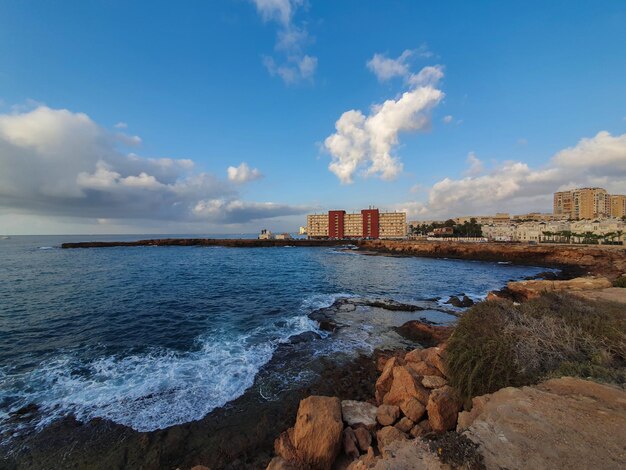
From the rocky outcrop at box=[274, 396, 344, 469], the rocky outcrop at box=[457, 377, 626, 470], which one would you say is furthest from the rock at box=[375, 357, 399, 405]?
the rocky outcrop at box=[457, 377, 626, 470]

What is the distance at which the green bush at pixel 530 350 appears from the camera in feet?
17.9

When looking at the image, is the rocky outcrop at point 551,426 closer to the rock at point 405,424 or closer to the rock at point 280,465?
the rock at point 405,424

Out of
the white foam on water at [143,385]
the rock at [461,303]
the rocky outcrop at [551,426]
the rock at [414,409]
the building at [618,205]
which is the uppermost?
the building at [618,205]

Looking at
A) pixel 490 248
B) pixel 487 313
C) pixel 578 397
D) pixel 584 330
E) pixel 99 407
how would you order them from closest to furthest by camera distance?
pixel 578 397
pixel 584 330
pixel 99 407
pixel 487 313
pixel 490 248

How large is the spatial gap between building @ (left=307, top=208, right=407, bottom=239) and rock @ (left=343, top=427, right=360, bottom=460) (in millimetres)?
115933

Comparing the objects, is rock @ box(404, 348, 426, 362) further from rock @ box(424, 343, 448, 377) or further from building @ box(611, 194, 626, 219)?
building @ box(611, 194, 626, 219)

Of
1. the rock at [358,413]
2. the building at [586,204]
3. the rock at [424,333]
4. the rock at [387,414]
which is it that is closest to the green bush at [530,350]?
the rock at [387,414]

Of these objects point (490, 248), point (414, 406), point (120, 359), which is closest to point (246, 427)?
point (414, 406)

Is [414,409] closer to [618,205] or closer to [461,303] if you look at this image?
[461,303]

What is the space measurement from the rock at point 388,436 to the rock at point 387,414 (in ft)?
1.32

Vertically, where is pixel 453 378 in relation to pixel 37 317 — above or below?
above

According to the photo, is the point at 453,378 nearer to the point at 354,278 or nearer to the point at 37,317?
the point at 37,317

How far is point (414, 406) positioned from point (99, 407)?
8163mm

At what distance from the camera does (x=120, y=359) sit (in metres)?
9.72
